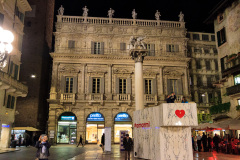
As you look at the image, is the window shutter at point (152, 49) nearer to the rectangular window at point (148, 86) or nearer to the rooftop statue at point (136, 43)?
the rectangular window at point (148, 86)

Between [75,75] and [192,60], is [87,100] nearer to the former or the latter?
[75,75]

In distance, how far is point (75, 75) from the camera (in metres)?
32.2

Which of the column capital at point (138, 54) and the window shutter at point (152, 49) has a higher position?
the window shutter at point (152, 49)

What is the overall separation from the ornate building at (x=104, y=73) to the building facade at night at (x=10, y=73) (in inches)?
209

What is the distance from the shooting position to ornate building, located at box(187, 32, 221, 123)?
119 ft

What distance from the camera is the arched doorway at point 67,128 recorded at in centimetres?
3117

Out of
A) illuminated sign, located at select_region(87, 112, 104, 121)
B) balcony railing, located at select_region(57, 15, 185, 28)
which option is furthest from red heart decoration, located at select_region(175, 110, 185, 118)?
balcony railing, located at select_region(57, 15, 185, 28)

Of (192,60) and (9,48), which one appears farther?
(192,60)

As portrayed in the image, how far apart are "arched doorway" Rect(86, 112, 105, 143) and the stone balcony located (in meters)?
8.90

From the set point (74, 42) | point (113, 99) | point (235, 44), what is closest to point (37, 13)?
point (74, 42)

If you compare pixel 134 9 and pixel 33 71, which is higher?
pixel 134 9

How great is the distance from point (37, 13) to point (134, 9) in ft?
45.1

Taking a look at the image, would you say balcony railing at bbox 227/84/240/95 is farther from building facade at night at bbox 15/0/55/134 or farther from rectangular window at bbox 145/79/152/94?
building facade at night at bbox 15/0/55/134

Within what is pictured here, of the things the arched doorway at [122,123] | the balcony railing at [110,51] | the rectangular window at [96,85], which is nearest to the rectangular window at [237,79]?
the balcony railing at [110,51]
